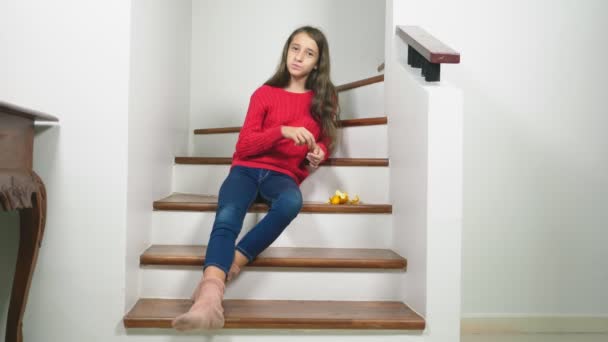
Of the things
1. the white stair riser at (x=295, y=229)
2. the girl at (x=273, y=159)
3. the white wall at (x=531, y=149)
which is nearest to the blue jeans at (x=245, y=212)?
the girl at (x=273, y=159)

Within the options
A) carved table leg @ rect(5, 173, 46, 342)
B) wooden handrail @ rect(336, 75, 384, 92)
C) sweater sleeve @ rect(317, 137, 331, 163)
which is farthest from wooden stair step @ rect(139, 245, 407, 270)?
wooden handrail @ rect(336, 75, 384, 92)

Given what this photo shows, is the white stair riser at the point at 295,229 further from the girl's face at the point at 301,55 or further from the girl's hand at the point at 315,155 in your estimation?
the girl's face at the point at 301,55

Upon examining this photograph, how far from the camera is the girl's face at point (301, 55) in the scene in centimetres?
192

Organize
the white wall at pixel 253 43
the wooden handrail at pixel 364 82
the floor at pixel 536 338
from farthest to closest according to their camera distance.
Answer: the white wall at pixel 253 43
the wooden handrail at pixel 364 82
the floor at pixel 536 338

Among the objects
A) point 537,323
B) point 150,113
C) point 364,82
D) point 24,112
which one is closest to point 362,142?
point 364,82

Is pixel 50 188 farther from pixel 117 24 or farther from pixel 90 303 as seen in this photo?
pixel 117 24

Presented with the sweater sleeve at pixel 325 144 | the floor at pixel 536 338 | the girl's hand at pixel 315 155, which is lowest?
the floor at pixel 536 338

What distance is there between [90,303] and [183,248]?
35 centimetres

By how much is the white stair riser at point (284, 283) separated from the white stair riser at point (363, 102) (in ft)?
2.84

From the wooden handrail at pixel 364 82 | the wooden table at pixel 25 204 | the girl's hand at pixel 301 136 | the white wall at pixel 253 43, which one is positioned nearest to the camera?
the wooden table at pixel 25 204

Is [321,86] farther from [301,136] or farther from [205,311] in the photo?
[205,311]

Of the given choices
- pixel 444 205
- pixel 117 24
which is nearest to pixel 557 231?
pixel 444 205

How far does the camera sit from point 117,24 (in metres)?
1.37

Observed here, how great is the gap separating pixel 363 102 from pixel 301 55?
50 centimetres
